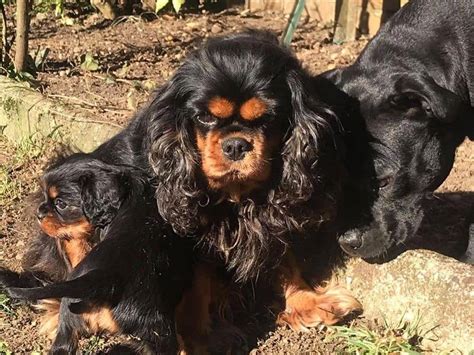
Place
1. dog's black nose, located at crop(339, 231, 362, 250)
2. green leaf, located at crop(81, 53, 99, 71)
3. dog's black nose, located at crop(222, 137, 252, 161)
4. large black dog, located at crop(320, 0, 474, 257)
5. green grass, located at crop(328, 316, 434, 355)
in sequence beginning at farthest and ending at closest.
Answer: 1. green leaf, located at crop(81, 53, 99, 71)
2. dog's black nose, located at crop(339, 231, 362, 250)
3. large black dog, located at crop(320, 0, 474, 257)
4. green grass, located at crop(328, 316, 434, 355)
5. dog's black nose, located at crop(222, 137, 252, 161)

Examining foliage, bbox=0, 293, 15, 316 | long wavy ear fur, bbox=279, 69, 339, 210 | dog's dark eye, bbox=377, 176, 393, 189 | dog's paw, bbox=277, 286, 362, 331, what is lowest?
foliage, bbox=0, 293, 15, 316

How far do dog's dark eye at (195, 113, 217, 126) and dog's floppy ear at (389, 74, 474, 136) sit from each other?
0.88 metres

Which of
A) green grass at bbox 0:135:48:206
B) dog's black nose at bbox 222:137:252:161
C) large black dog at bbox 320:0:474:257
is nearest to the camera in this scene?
dog's black nose at bbox 222:137:252:161

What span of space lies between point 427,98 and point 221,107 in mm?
939

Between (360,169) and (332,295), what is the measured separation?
0.68m

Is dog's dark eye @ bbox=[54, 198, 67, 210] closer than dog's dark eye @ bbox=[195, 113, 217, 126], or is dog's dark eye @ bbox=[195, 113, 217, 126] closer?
dog's dark eye @ bbox=[195, 113, 217, 126]

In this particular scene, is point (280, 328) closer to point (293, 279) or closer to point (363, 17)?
point (293, 279)

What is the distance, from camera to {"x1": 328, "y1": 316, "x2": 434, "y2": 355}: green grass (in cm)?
353

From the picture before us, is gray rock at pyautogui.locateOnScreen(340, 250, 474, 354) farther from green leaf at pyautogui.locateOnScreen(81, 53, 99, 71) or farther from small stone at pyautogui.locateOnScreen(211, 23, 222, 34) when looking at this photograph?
small stone at pyautogui.locateOnScreen(211, 23, 222, 34)

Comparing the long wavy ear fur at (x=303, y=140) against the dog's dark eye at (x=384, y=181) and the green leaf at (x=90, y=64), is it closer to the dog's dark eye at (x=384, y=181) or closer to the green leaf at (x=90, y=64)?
the dog's dark eye at (x=384, y=181)

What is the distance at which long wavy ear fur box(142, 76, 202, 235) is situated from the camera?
341 centimetres

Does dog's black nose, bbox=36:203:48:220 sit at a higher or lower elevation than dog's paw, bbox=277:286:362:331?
higher

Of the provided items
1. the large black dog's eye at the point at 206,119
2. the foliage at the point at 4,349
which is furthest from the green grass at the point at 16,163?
the large black dog's eye at the point at 206,119

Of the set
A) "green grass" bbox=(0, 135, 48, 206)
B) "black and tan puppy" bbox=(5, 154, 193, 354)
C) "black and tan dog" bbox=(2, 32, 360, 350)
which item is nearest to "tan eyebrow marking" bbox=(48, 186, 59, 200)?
"black and tan puppy" bbox=(5, 154, 193, 354)
